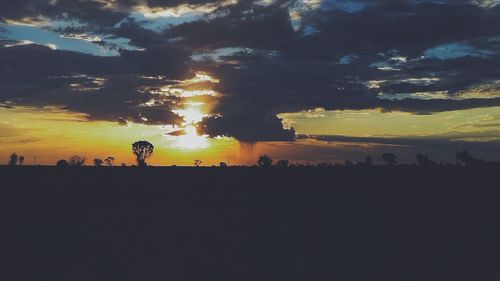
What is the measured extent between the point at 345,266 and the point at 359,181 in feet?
175

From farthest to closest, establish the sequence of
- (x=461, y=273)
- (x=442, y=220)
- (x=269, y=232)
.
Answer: (x=442, y=220), (x=269, y=232), (x=461, y=273)

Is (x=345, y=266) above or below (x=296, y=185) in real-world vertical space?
below

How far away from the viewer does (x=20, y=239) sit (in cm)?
5119

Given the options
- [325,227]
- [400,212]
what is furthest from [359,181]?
[325,227]

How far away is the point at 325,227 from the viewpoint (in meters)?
58.4

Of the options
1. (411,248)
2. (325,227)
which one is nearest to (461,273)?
(411,248)

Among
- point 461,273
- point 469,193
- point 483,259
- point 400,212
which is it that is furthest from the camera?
point 469,193

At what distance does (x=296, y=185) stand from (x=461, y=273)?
157ft

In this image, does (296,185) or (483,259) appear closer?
(483,259)

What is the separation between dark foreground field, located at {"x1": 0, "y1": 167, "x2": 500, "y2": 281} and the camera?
43656mm

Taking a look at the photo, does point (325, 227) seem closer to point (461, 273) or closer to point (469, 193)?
point (461, 273)

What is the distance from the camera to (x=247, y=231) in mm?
56281

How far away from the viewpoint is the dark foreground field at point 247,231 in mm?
43656

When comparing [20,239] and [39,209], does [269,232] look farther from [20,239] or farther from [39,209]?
[39,209]
